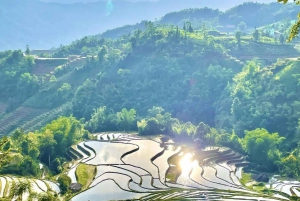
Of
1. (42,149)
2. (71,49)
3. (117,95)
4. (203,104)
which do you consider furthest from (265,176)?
(71,49)

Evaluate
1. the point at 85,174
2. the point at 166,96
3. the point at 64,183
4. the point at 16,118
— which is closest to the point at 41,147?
the point at 85,174

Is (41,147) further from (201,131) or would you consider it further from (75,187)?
(201,131)

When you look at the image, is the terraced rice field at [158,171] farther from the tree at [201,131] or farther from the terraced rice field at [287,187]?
the tree at [201,131]

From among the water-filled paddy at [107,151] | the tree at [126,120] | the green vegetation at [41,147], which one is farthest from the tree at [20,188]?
the tree at [126,120]

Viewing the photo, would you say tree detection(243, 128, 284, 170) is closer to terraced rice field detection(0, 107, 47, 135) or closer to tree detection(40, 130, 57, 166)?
tree detection(40, 130, 57, 166)

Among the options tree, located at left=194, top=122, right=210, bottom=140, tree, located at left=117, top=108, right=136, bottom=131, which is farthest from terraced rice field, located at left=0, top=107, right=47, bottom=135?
tree, located at left=194, top=122, right=210, bottom=140

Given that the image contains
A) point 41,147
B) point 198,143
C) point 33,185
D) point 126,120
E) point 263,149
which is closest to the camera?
point 33,185
